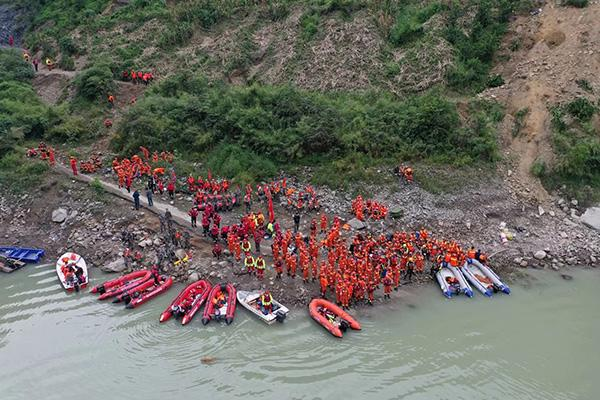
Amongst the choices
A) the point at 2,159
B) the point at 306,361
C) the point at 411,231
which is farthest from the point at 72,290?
the point at 411,231

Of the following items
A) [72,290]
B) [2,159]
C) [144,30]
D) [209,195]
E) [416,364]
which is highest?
[144,30]

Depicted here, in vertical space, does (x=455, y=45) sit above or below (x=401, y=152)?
above

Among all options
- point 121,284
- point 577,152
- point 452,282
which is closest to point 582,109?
point 577,152

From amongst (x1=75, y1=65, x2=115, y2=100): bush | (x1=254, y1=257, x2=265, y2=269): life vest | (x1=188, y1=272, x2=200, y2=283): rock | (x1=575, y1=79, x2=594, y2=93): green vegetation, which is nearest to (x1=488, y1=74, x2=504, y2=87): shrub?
(x1=575, y1=79, x2=594, y2=93): green vegetation

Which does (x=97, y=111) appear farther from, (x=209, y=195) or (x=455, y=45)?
(x=455, y=45)

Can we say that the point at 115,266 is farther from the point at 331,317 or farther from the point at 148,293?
the point at 331,317

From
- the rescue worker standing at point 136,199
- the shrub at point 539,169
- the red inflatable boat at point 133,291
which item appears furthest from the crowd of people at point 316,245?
the shrub at point 539,169
